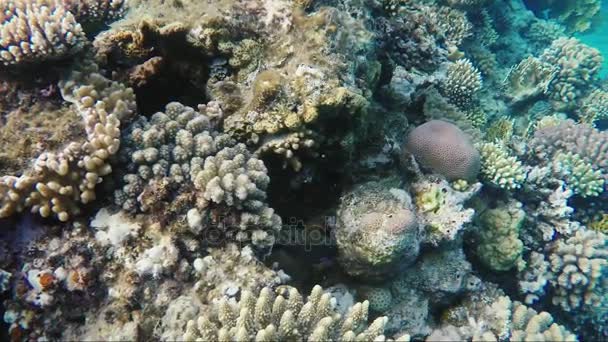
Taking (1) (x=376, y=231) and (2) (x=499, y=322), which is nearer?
(1) (x=376, y=231)

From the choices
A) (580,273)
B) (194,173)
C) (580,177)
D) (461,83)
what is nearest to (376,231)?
(194,173)

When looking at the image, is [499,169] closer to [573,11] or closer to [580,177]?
[580,177]

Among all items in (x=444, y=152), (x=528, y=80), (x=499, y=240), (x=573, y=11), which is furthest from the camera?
(x=573, y=11)

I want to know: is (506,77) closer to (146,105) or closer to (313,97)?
(313,97)

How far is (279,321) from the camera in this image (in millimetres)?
2992

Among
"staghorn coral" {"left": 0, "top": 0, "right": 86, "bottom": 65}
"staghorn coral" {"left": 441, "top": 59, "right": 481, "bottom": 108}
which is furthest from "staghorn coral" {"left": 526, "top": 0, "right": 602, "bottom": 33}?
"staghorn coral" {"left": 0, "top": 0, "right": 86, "bottom": 65}

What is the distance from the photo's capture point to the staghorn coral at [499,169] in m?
5.47

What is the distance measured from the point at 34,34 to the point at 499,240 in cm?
541

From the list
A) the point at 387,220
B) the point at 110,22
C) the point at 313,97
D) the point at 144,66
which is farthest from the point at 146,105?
the point at 387,220

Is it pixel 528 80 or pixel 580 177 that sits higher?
pixel 528 80

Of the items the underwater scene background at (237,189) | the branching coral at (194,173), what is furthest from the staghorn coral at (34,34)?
the branching coral at (194,173)

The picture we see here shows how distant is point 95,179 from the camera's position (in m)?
3.04

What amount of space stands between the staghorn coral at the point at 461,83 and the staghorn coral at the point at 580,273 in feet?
9.60

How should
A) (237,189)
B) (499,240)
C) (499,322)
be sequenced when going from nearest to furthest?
(237,189) < (499,322) < (499,240)
